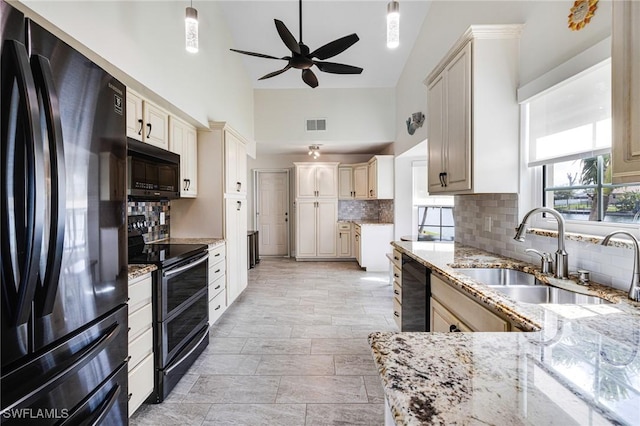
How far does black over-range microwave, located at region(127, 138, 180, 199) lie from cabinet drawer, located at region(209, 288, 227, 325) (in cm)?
109

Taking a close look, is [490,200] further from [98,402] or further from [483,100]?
[98,402]

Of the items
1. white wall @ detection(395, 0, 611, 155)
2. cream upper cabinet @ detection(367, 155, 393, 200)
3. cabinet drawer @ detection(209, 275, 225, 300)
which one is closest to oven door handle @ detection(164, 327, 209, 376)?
cabinet drawer @ detection(209, 275, 225, 300)

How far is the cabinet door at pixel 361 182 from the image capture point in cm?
643

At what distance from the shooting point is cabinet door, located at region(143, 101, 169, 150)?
2.34 metres

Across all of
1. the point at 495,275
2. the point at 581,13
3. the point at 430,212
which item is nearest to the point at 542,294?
the point at 495,275

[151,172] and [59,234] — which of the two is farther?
[151,172]

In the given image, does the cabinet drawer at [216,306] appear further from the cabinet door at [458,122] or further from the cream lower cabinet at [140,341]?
the cabinet door at [458,122]

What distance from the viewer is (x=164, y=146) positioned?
2605 mm

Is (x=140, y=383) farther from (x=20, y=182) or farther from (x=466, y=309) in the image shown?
(x=466, y=309)

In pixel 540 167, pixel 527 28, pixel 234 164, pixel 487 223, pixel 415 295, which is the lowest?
pixel 415 295

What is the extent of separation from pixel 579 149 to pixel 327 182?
5.12 meters

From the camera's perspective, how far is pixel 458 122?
2.27 metres

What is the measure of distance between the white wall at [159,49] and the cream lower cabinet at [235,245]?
1.05 m

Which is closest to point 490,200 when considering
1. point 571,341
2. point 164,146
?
point 571,341
